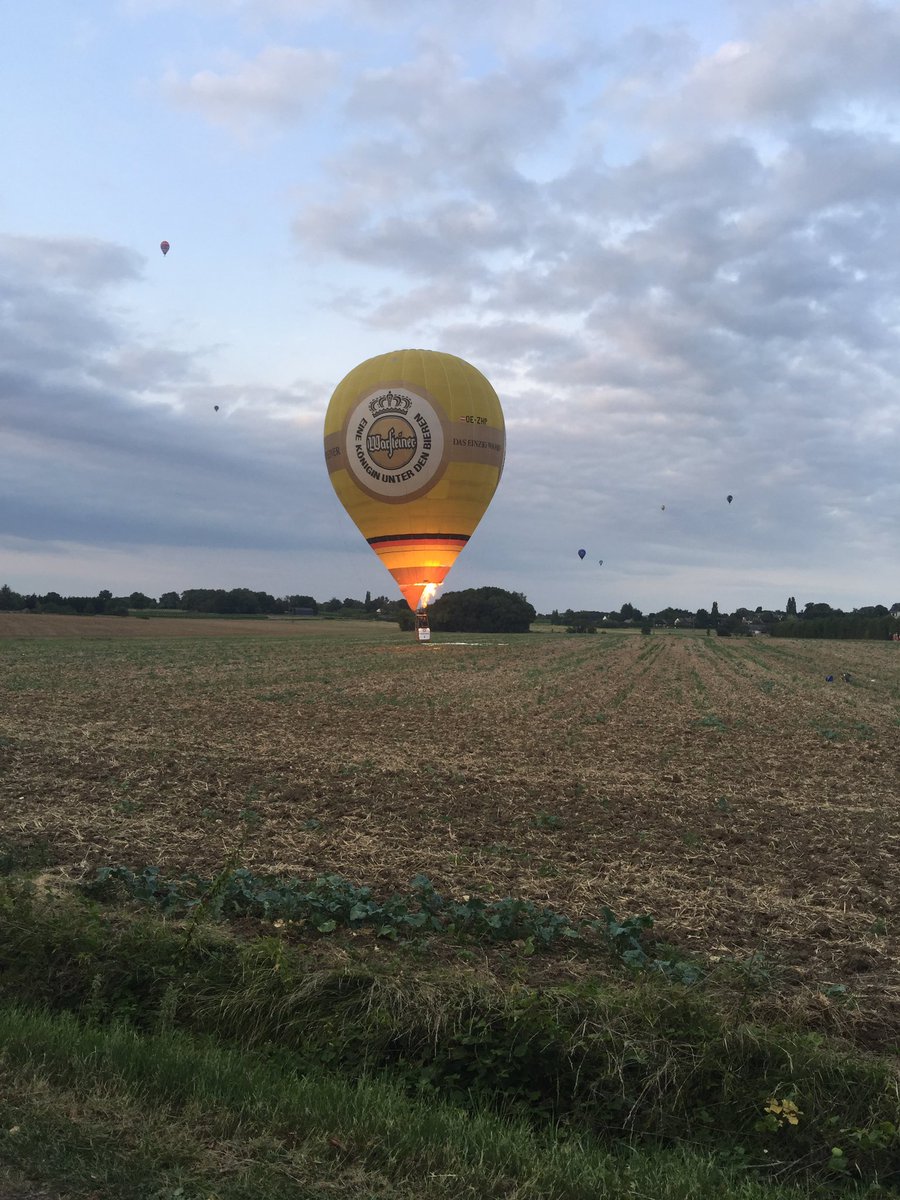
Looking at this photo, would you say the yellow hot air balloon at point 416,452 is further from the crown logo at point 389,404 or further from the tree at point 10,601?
the tree at point 10,601

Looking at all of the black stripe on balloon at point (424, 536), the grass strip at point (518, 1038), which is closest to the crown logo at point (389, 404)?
the black stripe on balloon at point (424, 536)

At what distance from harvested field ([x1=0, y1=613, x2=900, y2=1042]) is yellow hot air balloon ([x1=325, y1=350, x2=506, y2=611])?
13595mm

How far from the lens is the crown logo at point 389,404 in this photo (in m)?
38.2

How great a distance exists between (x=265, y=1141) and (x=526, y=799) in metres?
7.91

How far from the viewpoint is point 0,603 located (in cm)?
10694

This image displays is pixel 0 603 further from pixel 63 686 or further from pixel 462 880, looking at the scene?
pixel 462 880

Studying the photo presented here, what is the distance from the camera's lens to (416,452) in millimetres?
38188

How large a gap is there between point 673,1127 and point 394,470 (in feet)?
116

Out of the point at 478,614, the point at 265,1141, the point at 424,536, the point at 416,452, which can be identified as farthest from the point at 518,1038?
the point at 478,614

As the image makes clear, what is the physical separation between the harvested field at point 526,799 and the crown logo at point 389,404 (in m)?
15.2

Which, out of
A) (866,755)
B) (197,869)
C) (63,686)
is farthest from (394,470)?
(197,869)

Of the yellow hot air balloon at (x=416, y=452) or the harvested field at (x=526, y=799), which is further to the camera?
Answer: the yellow hot air balloon at (x=416, y=452)

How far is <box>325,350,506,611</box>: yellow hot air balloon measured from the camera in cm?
3828

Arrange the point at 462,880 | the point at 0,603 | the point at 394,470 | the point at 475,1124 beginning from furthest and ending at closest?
the point at 0,603 < the point at 394,470 < the point at 462,880 < the point at 475,1124
